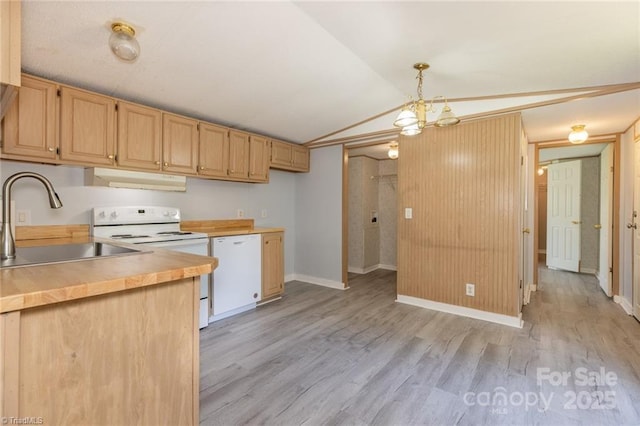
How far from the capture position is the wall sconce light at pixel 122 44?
1803 millimetres

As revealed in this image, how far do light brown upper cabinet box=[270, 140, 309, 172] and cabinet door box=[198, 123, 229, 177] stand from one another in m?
0.79

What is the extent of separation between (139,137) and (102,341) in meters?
2.26

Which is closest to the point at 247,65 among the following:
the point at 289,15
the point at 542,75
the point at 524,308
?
the point at 289,15

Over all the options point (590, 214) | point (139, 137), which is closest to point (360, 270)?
point (139, 137)

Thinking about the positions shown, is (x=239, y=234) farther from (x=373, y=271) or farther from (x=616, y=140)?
(x=616, y=140)

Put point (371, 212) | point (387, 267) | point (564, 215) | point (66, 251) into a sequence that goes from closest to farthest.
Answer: point (66, 251)
point (564, 215)
point (371, 212)
point (387, 267)

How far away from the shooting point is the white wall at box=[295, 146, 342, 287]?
4625 mm

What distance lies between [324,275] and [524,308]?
8.71ft

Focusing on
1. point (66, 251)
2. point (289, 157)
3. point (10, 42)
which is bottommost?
point (66, 251)

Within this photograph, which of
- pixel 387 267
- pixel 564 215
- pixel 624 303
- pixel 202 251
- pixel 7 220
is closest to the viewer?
pixel 7 220

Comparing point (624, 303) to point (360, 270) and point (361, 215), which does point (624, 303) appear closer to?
point (360, 270)

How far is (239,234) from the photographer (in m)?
3.44

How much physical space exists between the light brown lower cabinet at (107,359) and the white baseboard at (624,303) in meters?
4.58

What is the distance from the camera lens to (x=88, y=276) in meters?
1.09
